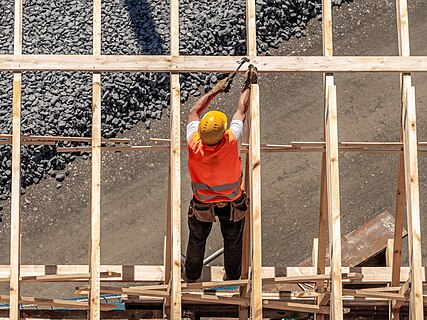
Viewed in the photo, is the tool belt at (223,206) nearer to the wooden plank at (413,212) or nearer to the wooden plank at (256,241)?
the wooden plank at (256,241)

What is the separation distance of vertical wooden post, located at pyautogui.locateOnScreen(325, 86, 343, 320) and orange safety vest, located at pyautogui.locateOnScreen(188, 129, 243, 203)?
3.35 feet

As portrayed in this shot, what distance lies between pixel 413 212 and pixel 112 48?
6582 millimetres

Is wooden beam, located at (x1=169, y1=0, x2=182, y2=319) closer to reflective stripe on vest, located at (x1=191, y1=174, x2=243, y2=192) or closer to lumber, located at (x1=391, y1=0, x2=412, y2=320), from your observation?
reflective stripe on vest, located at (x1=191, y1=174, x2=243, y2=192)

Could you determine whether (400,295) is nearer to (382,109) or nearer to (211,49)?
(382,109)

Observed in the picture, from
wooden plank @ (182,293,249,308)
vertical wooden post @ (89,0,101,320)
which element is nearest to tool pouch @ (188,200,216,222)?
wooden plank @ (182,293,249,308)

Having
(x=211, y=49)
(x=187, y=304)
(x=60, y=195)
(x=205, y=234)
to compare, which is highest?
(x=211, y=49)

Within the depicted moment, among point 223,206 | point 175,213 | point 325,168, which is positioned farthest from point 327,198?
point 175,213

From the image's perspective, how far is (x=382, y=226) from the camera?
11.4 m

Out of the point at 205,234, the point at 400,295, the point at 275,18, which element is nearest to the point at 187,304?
the point at 205,234

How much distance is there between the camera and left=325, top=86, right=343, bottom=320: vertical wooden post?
26.7ft

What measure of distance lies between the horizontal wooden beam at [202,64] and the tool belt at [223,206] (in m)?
1.49

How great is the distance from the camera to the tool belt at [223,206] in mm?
9258

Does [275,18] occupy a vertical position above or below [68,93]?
above

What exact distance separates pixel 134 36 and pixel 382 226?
5.03m
